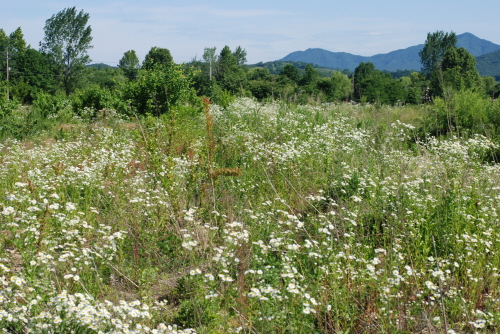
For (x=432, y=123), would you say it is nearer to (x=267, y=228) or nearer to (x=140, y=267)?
(x=267, y=228)

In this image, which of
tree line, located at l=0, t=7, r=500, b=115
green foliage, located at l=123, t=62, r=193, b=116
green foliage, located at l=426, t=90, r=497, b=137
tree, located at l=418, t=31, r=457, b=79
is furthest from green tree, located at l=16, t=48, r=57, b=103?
tree, located at l=418, t=31, r=457, b=79

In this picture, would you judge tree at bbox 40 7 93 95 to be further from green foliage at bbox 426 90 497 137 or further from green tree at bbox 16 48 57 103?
green foliage at bbox 426 90 497 137

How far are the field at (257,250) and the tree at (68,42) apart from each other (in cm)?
4555

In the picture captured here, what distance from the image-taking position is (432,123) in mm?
10930

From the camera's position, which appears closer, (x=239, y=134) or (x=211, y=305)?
(x=211, y=305)

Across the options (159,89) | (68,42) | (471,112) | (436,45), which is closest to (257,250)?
(471,112)

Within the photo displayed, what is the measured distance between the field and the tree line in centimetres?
682

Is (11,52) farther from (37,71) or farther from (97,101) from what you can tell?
(97,101)

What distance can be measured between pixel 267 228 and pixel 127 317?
1459 mm

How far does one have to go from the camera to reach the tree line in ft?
43.7

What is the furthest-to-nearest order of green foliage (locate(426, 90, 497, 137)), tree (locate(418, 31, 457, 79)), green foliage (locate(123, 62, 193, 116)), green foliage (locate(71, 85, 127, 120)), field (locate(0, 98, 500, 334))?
tree (locate(418, 31, 457, 79))
green foliage (locate(71, 85, 127, 120))
green foliage (locate(123, 62, 193, 116))
green foliage (locate(426, 90, 497, 137))
field (locate(0, 98, 500, 334))

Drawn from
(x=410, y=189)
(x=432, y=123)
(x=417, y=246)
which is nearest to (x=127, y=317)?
(x=417, y=246)

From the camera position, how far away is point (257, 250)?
3156 millimetres

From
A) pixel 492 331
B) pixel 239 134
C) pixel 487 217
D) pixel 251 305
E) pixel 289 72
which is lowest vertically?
pixel 492 331
